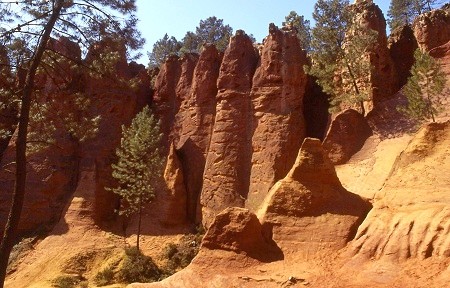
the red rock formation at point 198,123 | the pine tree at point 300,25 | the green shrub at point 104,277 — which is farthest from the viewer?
the pine tree at point 300,25

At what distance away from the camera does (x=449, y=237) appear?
43.1 feet

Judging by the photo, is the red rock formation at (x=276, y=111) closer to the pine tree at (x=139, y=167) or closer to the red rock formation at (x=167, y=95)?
the pine tree at (x=139, y=167)

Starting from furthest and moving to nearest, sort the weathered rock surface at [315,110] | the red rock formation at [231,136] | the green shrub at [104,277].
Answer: the weathered rock surface at [315,110] < the red rock formation at [231,136] < the green shrub at [104,277]

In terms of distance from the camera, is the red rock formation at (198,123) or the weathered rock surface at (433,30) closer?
the weathered rock surface at (433,30)

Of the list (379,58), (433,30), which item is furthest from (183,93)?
(433,30)

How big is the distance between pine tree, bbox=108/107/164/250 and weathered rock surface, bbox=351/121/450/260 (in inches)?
600

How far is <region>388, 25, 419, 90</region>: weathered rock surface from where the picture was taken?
3059 centimetres

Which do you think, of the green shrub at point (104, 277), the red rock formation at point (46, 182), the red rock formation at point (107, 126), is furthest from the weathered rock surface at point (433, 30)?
the green shrub at point (104, 277)

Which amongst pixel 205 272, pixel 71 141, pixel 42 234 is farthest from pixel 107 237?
pixel 205 272

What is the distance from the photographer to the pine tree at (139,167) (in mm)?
28936

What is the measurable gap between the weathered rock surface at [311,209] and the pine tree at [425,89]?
7.16 metres

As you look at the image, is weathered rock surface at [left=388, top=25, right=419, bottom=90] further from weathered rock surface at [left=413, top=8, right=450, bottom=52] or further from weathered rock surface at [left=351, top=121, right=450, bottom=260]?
weathered rock surface at [left=351, top=121, right=450, bottom=260]

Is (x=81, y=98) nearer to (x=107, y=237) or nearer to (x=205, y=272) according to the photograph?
(x=205, y=272)

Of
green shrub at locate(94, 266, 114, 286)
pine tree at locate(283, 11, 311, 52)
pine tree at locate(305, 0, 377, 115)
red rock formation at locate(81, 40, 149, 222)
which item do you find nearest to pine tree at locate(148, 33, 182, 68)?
pine tree at locate(283, 11, 311, 52)
